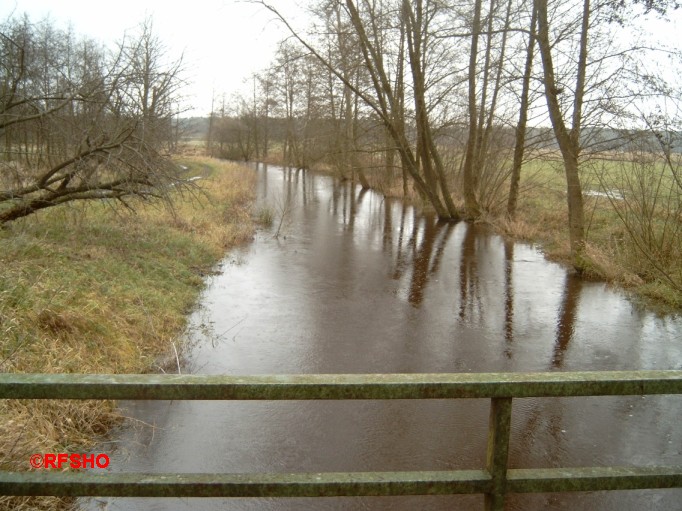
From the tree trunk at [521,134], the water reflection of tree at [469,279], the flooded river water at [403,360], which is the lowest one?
the flooded river water at [403,360]

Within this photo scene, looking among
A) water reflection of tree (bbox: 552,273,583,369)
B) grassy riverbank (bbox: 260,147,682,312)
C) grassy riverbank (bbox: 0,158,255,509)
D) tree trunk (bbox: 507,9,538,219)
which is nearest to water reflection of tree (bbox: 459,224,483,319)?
water reflection of tree (bbox: 552,273,583,369)

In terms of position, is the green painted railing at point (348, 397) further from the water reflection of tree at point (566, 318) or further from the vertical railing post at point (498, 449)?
the water reflection of tree at point (566, 318)

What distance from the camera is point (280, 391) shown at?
2.10 meters

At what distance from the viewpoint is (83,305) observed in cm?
686

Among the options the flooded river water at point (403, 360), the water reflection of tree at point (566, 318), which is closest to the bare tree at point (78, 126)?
the flooded river water at point (403, 360)

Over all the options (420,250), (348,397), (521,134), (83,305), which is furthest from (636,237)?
(348,397)

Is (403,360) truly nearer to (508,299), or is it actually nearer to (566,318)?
(566,318)

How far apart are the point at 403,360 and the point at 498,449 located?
16.5ft

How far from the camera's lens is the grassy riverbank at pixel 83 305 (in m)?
4.61

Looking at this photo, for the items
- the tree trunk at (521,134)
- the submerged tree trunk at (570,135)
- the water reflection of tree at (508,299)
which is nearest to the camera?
the water reflection of tree at (508,299)

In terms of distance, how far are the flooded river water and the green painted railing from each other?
6.52 feet

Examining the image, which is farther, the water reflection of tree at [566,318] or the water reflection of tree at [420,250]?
the water reflection of tree at [420,250]

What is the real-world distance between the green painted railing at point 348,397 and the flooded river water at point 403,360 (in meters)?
1.99

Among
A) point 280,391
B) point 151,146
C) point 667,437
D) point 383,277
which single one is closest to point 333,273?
point 383,277
